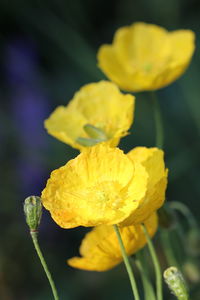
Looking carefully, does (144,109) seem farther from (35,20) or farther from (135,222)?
(135,222)

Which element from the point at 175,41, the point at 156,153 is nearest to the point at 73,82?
the point at 175,41

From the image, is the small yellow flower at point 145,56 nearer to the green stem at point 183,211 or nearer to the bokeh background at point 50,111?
the green stem at point 183,211

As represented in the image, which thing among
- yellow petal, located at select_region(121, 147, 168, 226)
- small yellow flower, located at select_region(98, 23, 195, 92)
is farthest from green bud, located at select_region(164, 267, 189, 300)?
small yellow flower, located at select_region(98, 23, 195, 92)

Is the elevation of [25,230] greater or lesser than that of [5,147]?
lesser

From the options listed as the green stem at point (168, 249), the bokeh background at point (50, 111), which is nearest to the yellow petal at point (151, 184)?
the green stem at point (168, 249)

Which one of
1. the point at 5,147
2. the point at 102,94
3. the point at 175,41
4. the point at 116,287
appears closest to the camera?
the point at 102,94

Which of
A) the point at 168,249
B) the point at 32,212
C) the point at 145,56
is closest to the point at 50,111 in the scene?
the point at 145,56

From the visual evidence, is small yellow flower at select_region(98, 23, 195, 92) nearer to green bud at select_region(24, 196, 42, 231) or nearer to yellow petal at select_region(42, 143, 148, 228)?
yellow petal at select_region(42, 143, 148, 228)
